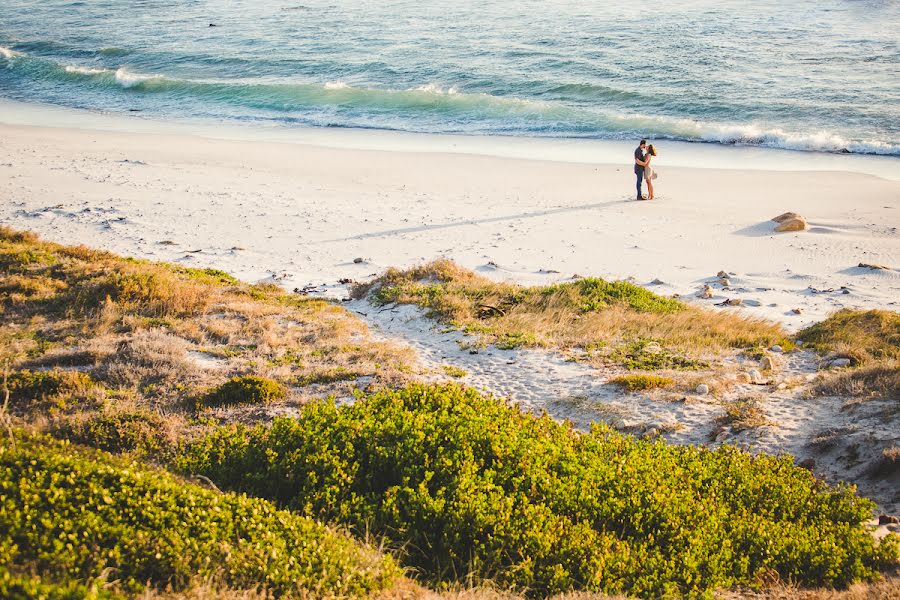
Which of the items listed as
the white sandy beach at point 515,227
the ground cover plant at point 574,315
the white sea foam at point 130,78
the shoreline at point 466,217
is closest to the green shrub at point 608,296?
→ the ground cover plant at point 574,315

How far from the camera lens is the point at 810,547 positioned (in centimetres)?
660

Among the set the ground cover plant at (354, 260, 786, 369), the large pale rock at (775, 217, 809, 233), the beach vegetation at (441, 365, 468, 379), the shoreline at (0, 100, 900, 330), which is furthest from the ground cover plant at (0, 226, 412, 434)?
the large pale rock at (775, 217, 809, 233)

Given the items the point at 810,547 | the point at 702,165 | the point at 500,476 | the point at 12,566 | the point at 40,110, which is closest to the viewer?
the point at 12,566

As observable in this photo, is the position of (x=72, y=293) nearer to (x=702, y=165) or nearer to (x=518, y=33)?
(x=702, y=165)

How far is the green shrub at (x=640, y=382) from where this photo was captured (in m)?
11.2

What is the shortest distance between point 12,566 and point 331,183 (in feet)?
77.0

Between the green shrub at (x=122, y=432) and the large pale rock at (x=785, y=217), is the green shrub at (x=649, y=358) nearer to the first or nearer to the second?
the green shrub at (x=122, y=432)

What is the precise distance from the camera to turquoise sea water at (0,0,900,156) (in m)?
36.9

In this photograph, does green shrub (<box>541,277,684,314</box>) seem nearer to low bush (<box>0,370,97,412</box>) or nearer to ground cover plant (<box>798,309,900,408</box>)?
ground cover plant (<box>798,309,900,408</box>)

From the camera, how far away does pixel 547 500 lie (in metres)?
6.89

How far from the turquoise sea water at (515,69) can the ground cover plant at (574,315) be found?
2145cm

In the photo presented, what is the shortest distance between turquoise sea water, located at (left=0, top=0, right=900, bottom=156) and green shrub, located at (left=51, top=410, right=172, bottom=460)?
30065 millimetres

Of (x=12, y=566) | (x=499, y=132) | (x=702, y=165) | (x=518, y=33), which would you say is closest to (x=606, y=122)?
(x=499, y=132)

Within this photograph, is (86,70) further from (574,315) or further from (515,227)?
(574,315)
